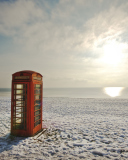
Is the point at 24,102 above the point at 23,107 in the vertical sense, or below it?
above

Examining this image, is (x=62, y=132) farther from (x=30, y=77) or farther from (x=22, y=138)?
(x=30, y=77)

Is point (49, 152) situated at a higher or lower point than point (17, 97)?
lower

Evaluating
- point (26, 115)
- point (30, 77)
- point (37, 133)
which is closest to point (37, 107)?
point (26, 115)

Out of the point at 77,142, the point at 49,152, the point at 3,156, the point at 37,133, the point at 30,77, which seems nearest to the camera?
the point at 3,156

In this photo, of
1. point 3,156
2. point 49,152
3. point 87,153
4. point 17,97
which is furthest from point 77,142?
point 17,97

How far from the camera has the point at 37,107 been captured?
246 inches

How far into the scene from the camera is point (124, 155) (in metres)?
4.20

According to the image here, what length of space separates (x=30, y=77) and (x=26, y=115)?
1682 millimetres

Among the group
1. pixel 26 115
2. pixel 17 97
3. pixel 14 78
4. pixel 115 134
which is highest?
pixel 14 78

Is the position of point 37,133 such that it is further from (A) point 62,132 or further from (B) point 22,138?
(A) point 62,132

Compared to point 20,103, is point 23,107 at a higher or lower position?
lower

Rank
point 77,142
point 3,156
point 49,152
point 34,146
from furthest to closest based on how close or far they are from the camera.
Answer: point 77,142 → point 34,146 → point 49,152 → point 3,156

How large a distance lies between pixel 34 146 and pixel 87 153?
77.0 inches

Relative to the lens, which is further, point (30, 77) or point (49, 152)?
point (30, 77)
